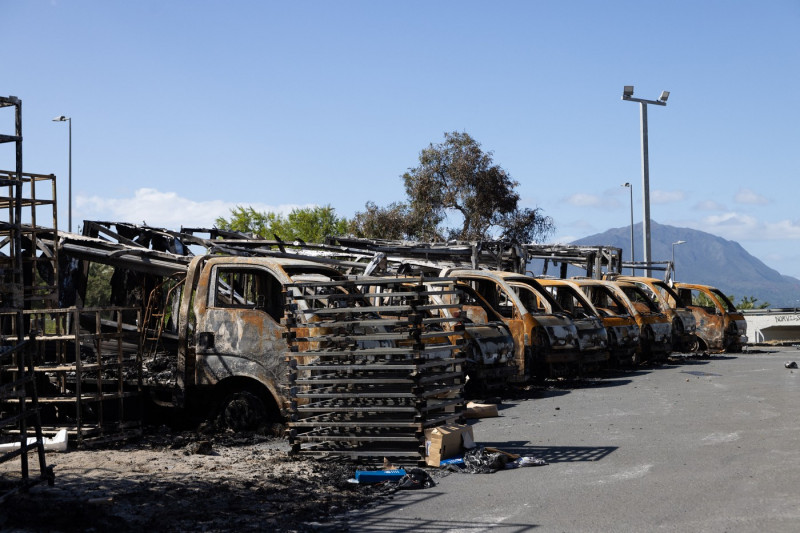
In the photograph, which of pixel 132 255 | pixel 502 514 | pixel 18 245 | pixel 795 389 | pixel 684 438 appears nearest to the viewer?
pixel 502 514

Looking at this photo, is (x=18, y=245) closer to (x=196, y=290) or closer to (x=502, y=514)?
(x=196, y=290)

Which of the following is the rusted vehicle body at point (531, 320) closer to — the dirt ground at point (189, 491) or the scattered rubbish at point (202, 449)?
the dirt ground at point (189, 491)

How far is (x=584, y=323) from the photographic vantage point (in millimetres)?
18156

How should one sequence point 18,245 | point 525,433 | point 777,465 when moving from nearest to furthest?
point 777,465 < point 18,245 < point 525,433

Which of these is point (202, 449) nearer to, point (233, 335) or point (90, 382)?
point (233, 335)

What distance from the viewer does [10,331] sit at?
43.9ft

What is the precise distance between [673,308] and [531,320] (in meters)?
9.70

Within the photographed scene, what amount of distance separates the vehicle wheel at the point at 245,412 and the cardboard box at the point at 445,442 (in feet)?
7.23

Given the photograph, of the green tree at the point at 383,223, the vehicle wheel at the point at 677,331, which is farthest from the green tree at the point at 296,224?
the vehicle wheel at the point at 677,331

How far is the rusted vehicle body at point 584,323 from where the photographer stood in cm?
1786

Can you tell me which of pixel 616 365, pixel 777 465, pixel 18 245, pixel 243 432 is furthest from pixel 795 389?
pixel 18 245

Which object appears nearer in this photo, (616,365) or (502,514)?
(502,514)

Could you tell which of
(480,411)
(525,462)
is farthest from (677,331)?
(525,462)

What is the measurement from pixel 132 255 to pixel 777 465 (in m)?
8.62
